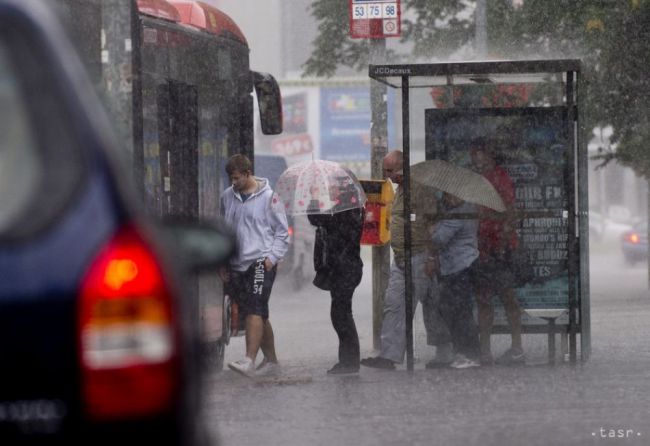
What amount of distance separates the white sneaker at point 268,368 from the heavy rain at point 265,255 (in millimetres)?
24

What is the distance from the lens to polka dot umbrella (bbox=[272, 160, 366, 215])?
38.0 feet

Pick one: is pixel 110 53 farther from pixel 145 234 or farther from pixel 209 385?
pixel 145 234

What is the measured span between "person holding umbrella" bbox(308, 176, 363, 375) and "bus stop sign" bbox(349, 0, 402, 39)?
9.12ft

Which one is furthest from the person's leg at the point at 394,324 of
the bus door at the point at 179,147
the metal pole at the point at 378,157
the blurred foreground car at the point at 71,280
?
the blurred foreground car at the point at 71,280

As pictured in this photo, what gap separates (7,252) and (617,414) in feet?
20.8

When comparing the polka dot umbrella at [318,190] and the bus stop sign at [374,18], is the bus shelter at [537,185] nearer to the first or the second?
the polka dot umbrella at [318,190]

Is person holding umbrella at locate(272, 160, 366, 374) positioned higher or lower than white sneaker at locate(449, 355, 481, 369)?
higher

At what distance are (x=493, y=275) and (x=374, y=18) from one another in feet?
10.4

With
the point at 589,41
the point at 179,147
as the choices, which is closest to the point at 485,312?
the point at 179,147

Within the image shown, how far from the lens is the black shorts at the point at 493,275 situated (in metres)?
12.0

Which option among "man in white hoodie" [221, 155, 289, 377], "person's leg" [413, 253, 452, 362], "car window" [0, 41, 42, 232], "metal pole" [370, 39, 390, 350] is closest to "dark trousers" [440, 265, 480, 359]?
"person's leg" [413, 253, 452, 362]

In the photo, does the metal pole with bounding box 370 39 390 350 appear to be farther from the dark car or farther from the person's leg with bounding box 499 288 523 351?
the dark car

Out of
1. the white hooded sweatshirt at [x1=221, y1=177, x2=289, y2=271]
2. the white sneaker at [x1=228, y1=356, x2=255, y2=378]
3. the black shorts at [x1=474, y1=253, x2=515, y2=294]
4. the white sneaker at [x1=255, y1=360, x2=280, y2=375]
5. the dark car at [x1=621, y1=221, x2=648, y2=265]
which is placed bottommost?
the dark car at [x1=621, y1=221, x2=648, y2=265]

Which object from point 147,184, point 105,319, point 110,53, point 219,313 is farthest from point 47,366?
point 219,313
